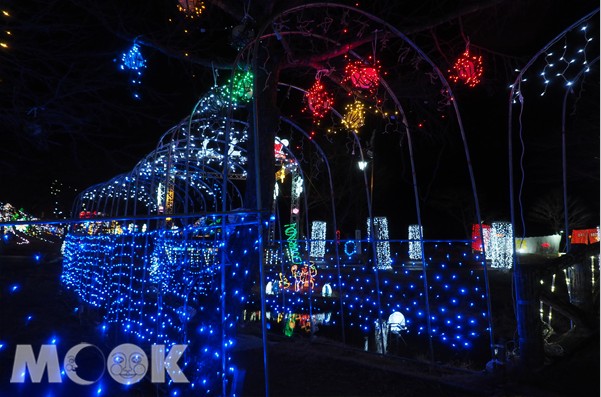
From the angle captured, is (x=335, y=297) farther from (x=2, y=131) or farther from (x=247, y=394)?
(x=2, y=131)

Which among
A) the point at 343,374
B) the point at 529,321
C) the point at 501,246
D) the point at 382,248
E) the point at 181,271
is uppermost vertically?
the point at 181,271

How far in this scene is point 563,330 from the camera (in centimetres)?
577

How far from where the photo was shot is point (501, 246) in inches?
802

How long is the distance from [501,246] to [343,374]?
57.0ft

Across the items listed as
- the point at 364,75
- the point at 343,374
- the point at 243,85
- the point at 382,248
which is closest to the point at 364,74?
the point at 364,75

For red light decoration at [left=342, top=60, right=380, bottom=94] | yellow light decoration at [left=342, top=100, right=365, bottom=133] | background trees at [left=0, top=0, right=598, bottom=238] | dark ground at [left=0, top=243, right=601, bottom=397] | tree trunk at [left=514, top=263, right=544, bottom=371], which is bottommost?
dark ground at [left=0, top=243, right=601, bottom=397]

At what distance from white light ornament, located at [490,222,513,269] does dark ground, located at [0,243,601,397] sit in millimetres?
15916

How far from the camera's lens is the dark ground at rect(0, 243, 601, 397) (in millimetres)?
4488

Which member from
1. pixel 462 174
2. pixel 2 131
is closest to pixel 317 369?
pixel 2 131

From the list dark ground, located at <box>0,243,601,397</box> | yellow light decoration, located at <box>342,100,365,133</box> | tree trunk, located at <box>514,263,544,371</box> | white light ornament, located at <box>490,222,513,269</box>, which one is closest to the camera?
dark ground, located at <box>0,243,601,397</box>

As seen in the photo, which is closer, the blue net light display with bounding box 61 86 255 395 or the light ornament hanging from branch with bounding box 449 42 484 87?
the blue net light display with bounding box 61 86 255 395

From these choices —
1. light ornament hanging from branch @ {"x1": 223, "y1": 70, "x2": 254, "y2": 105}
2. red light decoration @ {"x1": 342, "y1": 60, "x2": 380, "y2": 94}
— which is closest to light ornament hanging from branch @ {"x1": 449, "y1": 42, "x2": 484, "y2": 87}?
red light decoration @ {"x1": 342, "y1": 60, "x2": 380, "y2": 94}

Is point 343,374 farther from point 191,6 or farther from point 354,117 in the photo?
point 191,6

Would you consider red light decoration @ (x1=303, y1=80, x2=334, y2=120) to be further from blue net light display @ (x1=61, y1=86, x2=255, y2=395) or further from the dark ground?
the dark ground
